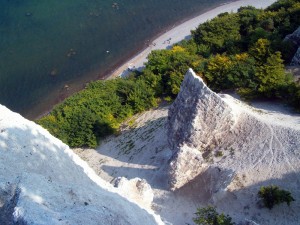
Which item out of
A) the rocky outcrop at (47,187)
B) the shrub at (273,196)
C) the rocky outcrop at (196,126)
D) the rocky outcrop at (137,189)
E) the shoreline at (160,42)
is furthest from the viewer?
the shoreline at (160,42)

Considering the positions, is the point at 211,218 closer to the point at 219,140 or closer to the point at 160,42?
the point at 219,140

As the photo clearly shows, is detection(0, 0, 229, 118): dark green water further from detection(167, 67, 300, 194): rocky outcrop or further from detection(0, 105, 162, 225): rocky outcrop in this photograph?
detection(0, 105, 162, 225): rocky outcrop

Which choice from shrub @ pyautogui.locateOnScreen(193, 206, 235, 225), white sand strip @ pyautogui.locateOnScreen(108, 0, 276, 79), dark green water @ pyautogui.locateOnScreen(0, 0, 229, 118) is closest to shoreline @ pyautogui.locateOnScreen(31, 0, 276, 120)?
white sand strip @ pyautogui.locateOnScreen(108, 0, 276, 79)

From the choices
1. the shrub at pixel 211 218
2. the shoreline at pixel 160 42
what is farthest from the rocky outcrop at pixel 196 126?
the shoreline at pixel 160 42

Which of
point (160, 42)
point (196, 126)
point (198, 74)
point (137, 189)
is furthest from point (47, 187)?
point (160, 42)

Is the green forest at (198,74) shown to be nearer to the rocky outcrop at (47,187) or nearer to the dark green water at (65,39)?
the dark green water at (65,39)

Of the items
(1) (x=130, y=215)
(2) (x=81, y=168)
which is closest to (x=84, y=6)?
(2) (x=81, y=168)
